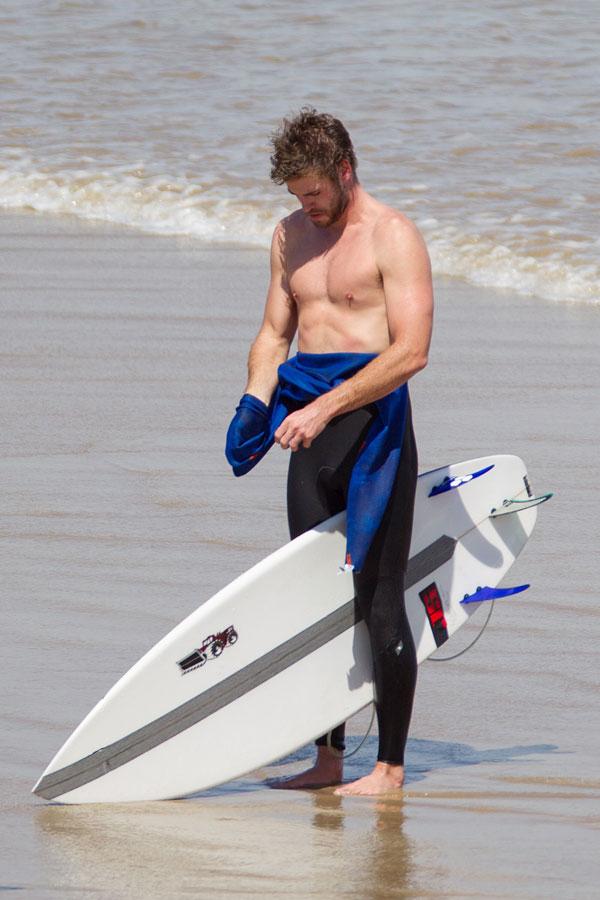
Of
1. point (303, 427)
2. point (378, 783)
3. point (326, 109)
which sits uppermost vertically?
point (303, 427)

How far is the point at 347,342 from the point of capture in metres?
3.70

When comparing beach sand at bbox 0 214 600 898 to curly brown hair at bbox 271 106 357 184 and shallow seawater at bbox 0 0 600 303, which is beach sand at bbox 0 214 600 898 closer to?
shallow seawater at bbox 0 0 600 303

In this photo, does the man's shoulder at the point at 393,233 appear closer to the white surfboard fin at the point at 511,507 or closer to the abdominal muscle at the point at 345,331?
the abdominal muscle at the point at 345,331

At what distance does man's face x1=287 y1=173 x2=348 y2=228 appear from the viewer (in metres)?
3.57

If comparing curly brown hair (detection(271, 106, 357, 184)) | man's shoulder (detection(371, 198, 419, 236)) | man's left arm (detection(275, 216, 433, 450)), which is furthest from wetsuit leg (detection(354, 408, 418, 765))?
curly brown hair (detection(271, 106, 357, 184))

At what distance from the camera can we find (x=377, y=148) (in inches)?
446

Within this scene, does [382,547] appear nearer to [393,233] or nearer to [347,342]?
[347,342]

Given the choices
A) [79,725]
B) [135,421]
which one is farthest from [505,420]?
[79,725]

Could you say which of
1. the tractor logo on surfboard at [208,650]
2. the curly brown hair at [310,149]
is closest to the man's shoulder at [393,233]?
the curly brown hair at [310,149]

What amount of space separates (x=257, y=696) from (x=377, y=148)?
26.4ft

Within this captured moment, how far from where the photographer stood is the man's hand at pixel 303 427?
3.51 meters

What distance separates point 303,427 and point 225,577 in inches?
57.8

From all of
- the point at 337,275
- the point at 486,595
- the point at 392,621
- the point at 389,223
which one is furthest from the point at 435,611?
the point at 389,223

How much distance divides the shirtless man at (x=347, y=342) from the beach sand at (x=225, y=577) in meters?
0.29
